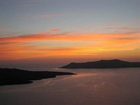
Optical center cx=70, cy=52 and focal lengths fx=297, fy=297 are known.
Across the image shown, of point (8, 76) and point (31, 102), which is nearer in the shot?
point (31, 102)

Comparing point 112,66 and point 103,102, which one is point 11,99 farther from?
point 112,66

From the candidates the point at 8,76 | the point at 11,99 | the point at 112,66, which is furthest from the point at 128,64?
the point at 11,99

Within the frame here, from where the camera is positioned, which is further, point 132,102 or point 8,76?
point 8,76

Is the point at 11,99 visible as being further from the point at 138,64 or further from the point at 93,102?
the point at 138,64

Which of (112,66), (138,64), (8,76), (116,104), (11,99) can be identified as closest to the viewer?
(116,104)

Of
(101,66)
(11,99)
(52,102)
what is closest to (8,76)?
(11,99)

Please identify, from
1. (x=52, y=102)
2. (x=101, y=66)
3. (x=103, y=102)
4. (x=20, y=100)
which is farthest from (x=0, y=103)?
(x=101, y=66)

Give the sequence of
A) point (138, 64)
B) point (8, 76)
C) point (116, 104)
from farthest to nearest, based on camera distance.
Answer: point (138, 64)
point (8, 76)
point (116, 104)

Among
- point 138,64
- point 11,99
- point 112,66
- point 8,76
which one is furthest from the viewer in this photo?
point 138,64

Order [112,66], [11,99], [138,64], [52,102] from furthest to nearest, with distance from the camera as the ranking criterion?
[138,64], [112,66], [11,99], [52,102]
